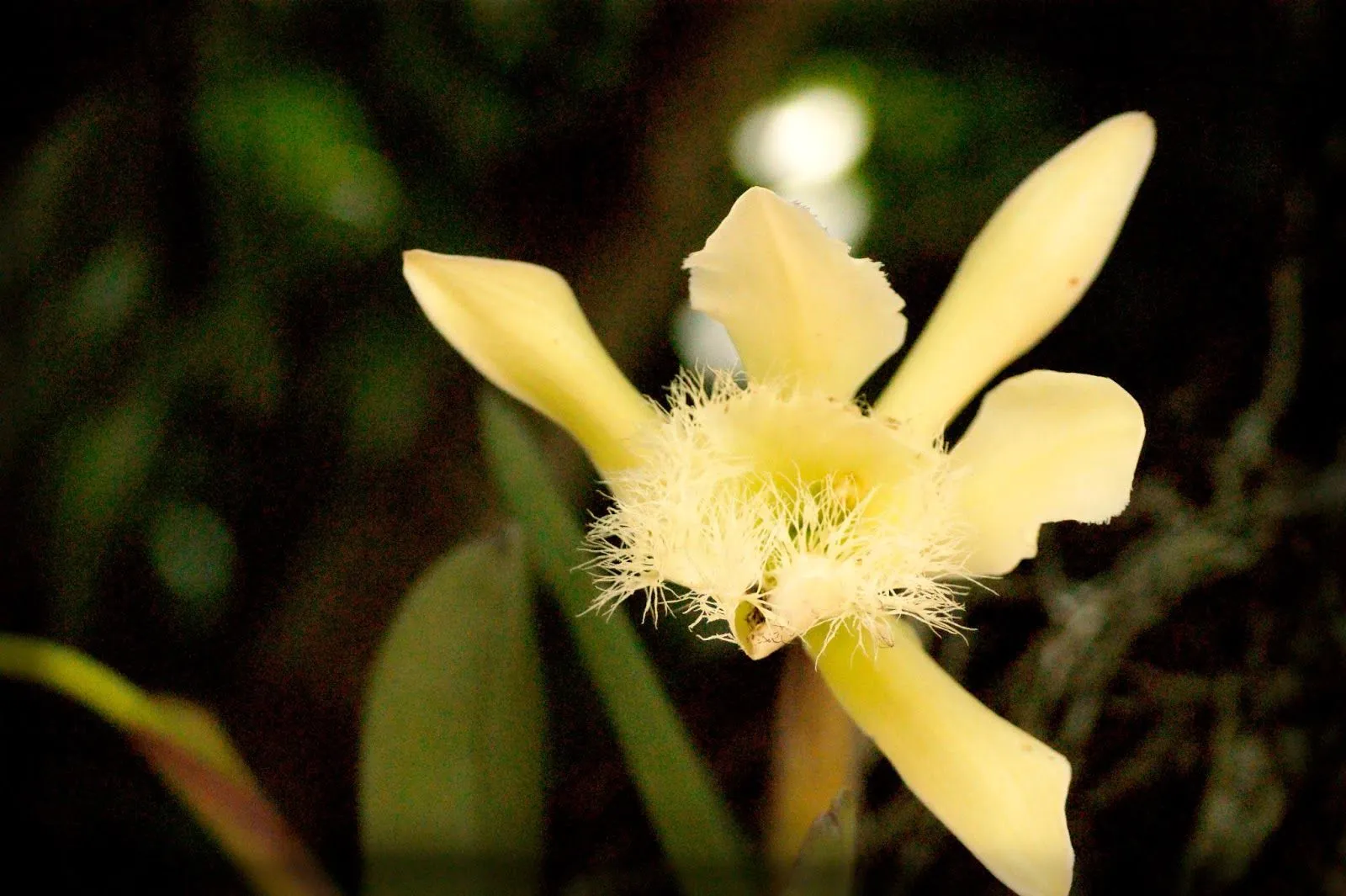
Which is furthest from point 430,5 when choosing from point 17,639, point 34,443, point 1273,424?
point 1273,424

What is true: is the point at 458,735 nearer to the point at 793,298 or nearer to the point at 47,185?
the point at 793,298

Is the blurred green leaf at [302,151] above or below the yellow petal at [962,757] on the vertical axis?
above

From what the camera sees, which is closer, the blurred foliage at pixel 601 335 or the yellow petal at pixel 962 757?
the yellow petal at pixel 962 757

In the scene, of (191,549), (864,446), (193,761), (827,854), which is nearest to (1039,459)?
(864,446)

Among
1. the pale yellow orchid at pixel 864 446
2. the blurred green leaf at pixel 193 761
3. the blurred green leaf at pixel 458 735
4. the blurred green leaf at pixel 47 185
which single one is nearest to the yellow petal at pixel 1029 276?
the pale yellow orchid at pixel 864 446

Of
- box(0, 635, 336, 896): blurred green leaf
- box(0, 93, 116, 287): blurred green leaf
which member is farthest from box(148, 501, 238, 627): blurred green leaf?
box(0, 93, 116, 287): blurred green leaf

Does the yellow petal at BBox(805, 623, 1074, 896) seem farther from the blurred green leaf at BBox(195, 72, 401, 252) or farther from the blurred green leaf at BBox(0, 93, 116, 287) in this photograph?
the blurred green leaf at BBox(0, 93, 116, 287)

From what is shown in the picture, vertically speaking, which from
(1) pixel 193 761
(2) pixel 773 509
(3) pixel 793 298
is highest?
(3) pixel 793 298

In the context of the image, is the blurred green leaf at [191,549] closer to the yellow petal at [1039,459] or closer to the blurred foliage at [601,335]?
the blurred foliage at [601,335]
